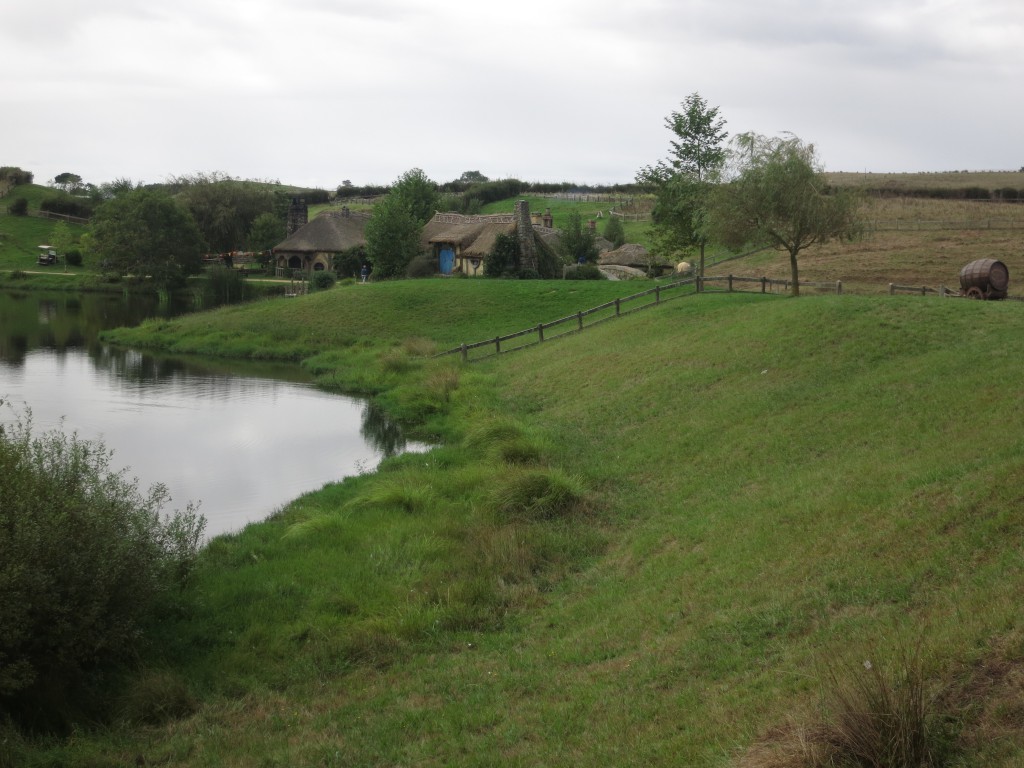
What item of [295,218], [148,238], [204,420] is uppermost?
[295,218]

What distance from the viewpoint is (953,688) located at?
597 centimetres

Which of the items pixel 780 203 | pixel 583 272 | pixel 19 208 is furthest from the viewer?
pixel 19 208

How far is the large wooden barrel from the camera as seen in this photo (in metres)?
24.5

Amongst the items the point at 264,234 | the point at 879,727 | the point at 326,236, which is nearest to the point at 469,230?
the point at 326,236

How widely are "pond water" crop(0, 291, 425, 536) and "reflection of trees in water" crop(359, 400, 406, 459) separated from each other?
4cm

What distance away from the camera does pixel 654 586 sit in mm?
10539

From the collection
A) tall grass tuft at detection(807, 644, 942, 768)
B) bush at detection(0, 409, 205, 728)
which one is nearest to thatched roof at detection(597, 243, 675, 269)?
bush at detection(0, 409, 205, 728)

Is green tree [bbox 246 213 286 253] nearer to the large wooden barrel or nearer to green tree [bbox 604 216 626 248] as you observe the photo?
green tree [bbox 604 216 626 248]

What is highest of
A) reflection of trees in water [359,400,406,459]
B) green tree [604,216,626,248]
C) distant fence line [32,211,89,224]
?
distant fence line [32,211,89,224]

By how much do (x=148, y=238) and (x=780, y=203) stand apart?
5275cm

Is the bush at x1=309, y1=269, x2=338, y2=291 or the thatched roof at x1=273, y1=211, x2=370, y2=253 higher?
the thatched roof at x1=273, y1=211, x2=370, y2=253

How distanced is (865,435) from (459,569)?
22.0 feet

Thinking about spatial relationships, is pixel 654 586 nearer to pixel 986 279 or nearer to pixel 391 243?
pixel 986 279

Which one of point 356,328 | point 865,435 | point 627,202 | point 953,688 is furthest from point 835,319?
point 627,202
